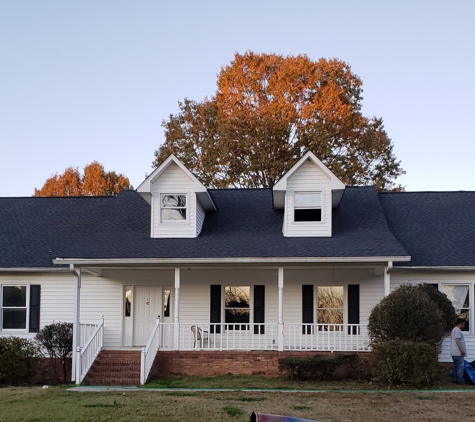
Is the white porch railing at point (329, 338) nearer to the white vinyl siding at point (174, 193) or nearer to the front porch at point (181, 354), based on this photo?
the front porch at point (181, 354)

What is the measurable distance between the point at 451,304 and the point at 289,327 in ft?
15.7

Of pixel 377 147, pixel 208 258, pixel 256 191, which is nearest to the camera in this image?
pixel 208 258

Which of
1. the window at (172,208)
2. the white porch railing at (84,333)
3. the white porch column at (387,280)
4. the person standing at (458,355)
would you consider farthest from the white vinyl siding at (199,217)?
the person standing at (458,355)

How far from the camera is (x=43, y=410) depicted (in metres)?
14.7

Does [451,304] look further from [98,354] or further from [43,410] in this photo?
[43,410]

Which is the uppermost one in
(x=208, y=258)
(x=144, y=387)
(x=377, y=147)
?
(x=377, y=147)

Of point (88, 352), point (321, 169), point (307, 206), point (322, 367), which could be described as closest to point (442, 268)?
point (307, 206)

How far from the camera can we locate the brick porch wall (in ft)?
69.1

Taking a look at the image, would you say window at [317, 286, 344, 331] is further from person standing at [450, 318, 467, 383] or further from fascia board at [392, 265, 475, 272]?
person standing at [450, 318, 467, 383]

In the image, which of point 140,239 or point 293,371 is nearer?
point 293,371

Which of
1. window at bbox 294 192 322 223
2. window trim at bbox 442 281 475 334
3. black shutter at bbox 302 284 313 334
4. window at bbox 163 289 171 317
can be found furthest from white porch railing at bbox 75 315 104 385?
window trim at bbox 442 281 475 334

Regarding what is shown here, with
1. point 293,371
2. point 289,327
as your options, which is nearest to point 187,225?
point 289,327

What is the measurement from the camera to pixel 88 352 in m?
21.1

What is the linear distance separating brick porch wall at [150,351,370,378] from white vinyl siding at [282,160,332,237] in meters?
4.12
